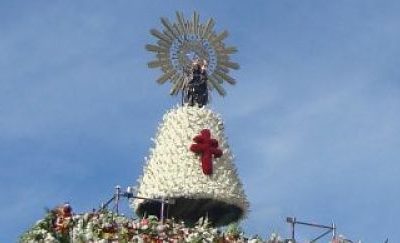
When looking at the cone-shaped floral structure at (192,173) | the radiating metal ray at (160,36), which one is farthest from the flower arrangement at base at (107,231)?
the radiating metal ray at (160,36)

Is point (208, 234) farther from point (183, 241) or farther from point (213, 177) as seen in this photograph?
→ point (213, 177)

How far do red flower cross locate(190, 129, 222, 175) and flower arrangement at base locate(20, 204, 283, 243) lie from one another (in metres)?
6.40

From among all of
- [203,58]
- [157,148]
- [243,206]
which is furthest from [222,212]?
[203,58]

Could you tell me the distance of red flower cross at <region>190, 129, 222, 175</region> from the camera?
36.9 m

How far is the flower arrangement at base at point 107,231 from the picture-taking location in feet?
88.3

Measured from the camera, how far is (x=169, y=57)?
134 feet

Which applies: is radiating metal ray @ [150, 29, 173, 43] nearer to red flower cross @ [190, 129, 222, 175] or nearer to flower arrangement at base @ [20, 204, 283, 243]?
red flower cross @ [190, 129, 222, 175]

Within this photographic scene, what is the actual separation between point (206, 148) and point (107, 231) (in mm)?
9931

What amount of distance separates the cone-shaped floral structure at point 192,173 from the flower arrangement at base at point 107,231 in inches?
227

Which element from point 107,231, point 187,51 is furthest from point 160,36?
point 107,231

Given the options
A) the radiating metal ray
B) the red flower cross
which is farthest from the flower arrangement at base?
the radiating metal ray

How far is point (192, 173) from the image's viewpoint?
120ft

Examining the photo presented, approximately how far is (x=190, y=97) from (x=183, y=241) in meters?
12.8

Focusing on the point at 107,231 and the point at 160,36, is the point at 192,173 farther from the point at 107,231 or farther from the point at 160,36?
the point at 107,231
